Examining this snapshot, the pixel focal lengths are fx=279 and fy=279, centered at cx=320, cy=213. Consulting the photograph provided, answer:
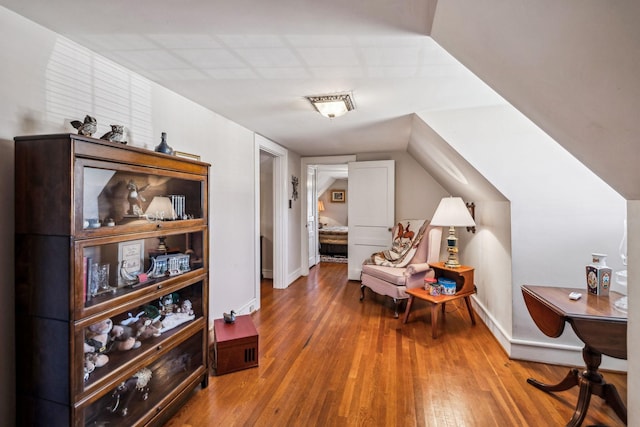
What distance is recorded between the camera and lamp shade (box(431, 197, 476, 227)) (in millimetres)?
2824

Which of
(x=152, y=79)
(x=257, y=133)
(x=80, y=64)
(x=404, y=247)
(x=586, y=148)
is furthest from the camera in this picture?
(x=404, y=247)

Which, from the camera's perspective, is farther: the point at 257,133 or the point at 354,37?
the point at 257,133

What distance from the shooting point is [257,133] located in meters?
3.31

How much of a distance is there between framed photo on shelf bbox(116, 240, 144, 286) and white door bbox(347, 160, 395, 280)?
132 inches

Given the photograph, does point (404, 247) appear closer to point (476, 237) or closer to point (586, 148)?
point (476, 237)

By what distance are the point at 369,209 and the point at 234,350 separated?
2999 mm

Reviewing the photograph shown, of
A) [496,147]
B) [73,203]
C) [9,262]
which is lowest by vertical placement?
[9,262]

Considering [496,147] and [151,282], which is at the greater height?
[496,147]

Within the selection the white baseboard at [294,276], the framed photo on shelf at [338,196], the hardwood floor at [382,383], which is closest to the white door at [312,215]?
the white baseboard at [294,276]

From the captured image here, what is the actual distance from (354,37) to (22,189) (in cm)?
163

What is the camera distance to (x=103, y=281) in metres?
1.36

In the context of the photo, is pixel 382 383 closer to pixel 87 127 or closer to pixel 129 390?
pixel 129 390

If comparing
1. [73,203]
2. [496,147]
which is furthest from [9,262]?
[496,147]

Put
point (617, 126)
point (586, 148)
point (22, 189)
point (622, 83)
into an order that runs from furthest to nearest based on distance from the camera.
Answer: point (22, 189) < point (586, 148) < point (617, 126) < point (622, 83)
